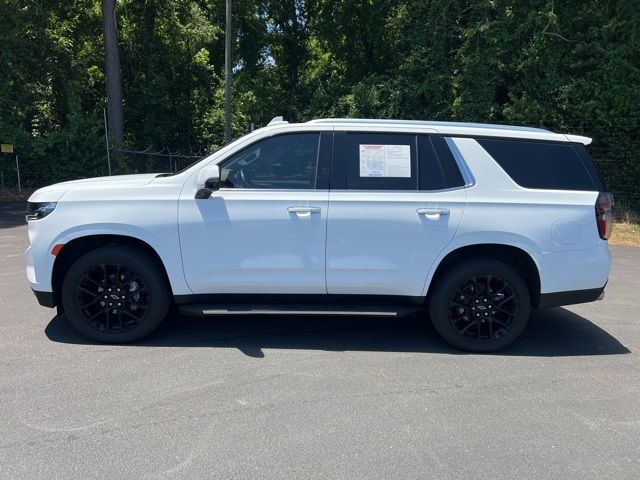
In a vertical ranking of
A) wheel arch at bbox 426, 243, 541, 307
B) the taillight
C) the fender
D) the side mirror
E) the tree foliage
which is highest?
the tree foliage

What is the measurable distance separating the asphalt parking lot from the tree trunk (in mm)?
15628

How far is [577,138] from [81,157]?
17.0 metres

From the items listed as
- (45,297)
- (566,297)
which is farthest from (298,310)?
(566,297)

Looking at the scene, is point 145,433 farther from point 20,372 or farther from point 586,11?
point 586,11

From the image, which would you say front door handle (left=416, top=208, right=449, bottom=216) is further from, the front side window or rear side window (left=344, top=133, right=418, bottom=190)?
the front side window

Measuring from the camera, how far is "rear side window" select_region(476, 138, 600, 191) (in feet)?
15.2

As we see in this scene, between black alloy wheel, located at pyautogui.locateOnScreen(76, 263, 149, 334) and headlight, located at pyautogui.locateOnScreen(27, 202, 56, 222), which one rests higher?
headlight, located at pyautogui.locateOnScreen(27, 202, 56, 222)

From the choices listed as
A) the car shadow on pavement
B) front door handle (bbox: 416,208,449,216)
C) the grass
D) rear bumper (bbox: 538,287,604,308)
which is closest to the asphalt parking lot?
the car shadow on pavement

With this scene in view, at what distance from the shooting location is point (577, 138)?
475 centimetres

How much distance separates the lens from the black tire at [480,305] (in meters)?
4.58

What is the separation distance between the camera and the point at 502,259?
476 cm

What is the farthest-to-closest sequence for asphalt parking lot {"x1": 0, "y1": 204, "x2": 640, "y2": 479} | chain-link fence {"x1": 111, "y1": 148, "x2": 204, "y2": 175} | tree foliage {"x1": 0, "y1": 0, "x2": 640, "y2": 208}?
1. chain-link fence {"x1": 111, "y1": 148, "x2": 204, "y2": 175}
2. tree foliage {"x1": 0, "y1": 0, "x2": 640, "y2": 208}
3. asphalt parking lot {"x1": 0, "y1": 204, "x2": 640, "y2": 479}

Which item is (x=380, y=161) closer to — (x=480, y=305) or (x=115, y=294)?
→ (x=480, y=305)

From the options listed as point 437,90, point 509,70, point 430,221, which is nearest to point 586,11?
point 509,70
